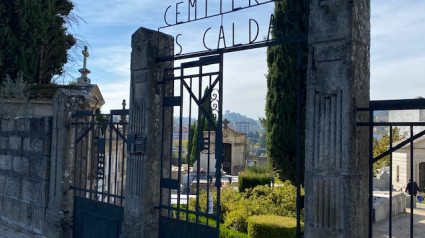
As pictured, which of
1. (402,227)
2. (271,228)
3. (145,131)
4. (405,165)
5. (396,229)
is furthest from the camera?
(405,165)

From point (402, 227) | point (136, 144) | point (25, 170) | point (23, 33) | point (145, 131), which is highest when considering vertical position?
point (23, 33)

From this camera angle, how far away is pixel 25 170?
310 inches

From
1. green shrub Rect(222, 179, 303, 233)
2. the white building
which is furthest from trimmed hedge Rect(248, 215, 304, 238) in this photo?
the white building

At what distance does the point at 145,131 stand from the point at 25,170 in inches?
155

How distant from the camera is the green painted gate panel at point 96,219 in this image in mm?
5992

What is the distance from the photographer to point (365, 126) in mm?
3602

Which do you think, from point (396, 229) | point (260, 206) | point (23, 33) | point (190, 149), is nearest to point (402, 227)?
point (396, 229)

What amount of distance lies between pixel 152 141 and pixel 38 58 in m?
11.5

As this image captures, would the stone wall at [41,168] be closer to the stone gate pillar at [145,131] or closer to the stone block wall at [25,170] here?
the stone block wall at [25,170]

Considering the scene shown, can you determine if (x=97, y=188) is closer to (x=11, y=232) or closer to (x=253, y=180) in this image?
(x=11, y=232)

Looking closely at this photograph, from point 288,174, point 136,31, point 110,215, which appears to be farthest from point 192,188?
point 136,31

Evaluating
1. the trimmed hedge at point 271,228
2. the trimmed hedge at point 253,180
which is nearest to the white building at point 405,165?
the trimmed hedge at point 253,180

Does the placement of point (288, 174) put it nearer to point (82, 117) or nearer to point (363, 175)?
point (82, 117)

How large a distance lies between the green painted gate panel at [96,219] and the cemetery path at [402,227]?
19.5 feet
